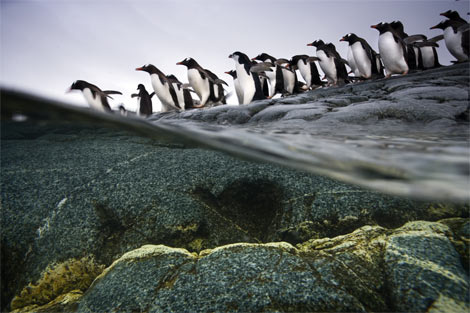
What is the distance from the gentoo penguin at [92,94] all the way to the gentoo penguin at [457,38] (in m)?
12.6

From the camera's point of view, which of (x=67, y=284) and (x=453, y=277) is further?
(x=67, y=284)

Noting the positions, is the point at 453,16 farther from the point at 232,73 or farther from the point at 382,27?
the point at 232,73

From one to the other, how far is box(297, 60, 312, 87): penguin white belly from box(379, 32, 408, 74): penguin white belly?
2.95 m

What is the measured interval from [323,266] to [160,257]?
1.44m

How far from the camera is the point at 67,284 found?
230 centimetres

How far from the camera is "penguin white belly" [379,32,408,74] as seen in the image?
8.12 m

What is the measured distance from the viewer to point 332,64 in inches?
398

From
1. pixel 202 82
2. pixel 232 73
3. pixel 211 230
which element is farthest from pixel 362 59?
pixel 211 230

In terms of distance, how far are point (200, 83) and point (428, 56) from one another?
910 centimetres

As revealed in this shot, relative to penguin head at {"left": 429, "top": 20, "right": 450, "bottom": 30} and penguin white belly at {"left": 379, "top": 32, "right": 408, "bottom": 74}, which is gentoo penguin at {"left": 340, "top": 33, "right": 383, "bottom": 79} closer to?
penguin white belly at {"left": 379, "top": 32, "right": 408, "bottom": 74}

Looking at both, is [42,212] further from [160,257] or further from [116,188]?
[160,257]

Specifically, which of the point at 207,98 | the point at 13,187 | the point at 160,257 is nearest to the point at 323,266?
the point at 160,257

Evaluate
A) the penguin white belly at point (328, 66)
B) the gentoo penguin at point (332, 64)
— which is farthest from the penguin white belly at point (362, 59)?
the penguin white belly at point (328, 66)

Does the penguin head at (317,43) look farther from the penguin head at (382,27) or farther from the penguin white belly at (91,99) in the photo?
the penguin white belly at (91,99)
